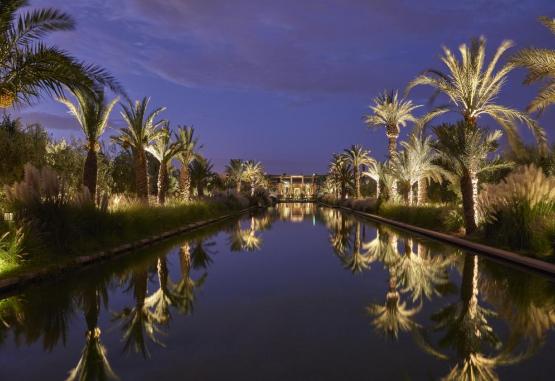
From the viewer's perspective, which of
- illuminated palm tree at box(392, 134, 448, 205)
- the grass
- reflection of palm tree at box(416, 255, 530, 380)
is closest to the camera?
reflection of palm tree at box(416, 255, 530, 380)

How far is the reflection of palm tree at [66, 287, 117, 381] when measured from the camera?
4.88 m

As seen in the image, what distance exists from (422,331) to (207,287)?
4.84 m

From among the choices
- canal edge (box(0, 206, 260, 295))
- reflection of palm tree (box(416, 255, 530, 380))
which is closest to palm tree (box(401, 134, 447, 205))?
canal edge (box(0, 206, 260, 295))

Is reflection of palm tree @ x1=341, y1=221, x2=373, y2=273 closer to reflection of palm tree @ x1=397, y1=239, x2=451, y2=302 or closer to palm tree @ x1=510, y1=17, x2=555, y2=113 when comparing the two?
reflection of palm tree @ x1=397, y1=239, x2=451, y2=302

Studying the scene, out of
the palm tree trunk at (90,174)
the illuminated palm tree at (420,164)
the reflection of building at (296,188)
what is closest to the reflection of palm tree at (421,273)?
the palm tree trunk at (90,174)

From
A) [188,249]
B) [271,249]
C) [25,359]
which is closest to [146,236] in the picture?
[188,249]

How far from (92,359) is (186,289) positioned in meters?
4.17

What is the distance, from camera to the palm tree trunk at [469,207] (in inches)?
752

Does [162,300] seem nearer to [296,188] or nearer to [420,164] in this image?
[420,164]

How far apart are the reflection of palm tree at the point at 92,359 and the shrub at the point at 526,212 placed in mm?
11142

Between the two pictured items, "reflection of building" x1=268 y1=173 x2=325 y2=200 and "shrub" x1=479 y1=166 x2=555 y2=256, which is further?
"reflection of building" x1=268 y1=173 x2=325 y2=200

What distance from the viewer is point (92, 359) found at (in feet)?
17.7

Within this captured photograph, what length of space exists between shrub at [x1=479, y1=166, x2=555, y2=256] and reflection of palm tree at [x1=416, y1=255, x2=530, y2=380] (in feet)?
17.8

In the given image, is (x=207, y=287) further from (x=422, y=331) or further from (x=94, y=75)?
(x=94, y=75)
